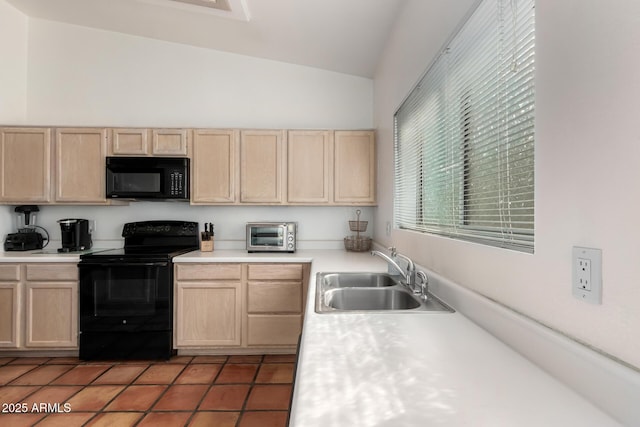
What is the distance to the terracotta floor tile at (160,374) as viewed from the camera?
2.34 meters

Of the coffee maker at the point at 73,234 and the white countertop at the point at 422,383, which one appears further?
the coffee maker at the point at 73,234

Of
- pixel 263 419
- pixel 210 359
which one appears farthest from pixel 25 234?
pixel 263 419

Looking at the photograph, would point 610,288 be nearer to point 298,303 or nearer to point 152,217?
point 298,303

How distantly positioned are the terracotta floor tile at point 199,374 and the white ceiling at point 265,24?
2.71 meters

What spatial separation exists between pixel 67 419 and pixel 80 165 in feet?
6.79

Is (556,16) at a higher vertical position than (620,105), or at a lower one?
higher

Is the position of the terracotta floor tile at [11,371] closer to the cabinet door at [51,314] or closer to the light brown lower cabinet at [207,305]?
the cabinet door at [51,314]

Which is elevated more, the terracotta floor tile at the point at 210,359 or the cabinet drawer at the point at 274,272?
the cabinet drawer at the point at 274,272

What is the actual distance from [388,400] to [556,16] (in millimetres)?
948

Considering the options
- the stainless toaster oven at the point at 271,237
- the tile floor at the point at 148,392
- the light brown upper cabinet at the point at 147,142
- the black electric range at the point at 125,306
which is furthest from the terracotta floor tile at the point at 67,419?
the light brown upper cabinet at the point at 147,142

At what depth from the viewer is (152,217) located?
3.29 metres

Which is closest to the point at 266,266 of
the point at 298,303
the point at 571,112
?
the point at 298,303

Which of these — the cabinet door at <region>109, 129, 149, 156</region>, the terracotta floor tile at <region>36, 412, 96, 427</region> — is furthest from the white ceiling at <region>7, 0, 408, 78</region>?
the terracotta floor tile at <region>36, 412, 96, 427</region>

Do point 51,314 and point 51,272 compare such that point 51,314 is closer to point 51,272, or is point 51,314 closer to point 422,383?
point 51,272
